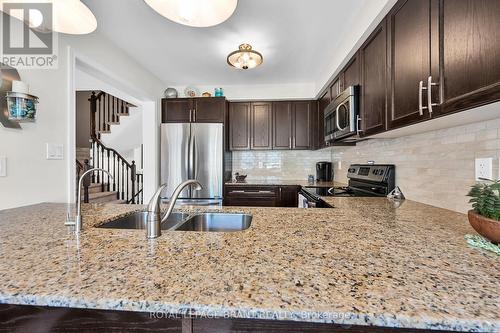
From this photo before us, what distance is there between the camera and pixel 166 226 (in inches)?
54.8

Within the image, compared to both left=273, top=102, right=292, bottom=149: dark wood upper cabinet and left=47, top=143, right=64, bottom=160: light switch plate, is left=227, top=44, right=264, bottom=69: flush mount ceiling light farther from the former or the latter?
left=47, top=143, right=64, bottom=160: light switch plate

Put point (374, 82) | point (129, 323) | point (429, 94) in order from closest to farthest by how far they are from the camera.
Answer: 1. point (129, 323)
2. point (429, 94)
3. point (374, 82)

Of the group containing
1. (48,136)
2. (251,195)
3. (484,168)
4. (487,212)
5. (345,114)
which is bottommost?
(251,195)

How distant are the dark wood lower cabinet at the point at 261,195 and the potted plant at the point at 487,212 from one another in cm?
→ 236

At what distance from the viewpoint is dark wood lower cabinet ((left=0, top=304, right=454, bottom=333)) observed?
1.74 feet

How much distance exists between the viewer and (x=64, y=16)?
1.30m

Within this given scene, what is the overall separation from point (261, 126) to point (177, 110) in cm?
126

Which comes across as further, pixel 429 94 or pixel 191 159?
pixel 191 159

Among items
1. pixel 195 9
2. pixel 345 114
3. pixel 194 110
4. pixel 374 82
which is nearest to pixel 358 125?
pixel 345 114

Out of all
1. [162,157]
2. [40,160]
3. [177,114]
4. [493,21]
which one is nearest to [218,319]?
[493,21]

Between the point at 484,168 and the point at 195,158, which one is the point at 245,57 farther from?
the point at 484,168

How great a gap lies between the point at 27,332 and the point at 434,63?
67.9 inches

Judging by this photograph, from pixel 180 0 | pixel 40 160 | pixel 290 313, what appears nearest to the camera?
pixel 290 313

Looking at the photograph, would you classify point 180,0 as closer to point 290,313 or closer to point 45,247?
point 45,247
